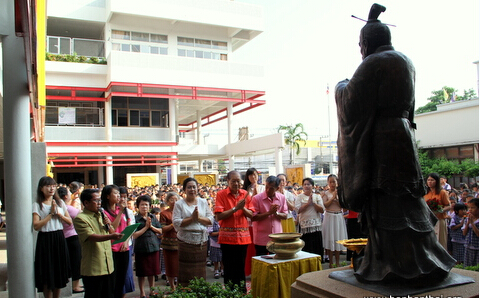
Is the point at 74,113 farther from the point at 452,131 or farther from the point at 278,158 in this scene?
the point at 452,131

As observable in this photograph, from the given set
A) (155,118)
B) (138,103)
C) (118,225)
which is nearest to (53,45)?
(138,103)

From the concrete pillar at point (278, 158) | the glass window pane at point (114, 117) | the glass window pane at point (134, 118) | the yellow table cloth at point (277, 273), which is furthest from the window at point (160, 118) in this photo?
the yellow table cloth at point (277, 273)

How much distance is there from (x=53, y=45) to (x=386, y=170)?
2174cm

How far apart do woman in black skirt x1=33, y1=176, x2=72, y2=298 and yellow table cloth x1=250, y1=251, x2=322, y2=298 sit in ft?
8.12

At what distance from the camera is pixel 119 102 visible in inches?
923

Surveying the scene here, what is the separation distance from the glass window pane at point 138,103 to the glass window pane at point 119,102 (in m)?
0.27

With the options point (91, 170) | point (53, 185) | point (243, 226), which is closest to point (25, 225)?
point (53, 185)

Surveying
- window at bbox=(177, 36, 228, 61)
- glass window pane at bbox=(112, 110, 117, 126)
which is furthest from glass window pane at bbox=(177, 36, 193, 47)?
glass window pane at bbox=(112, 110, 117, 126)

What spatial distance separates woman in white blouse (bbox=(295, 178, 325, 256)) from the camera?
6.94 metres

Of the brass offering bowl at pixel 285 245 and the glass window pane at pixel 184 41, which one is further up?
the glass window pane at pixel 184 41

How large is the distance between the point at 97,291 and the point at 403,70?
3.54 metres

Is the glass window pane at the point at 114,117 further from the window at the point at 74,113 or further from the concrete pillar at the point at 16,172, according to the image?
the concrete pillar at the point at 16,172

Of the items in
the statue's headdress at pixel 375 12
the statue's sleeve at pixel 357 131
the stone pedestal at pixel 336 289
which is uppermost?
the statue's headdress at pixel 375 12

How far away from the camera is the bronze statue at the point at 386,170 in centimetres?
309
